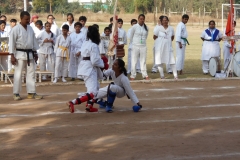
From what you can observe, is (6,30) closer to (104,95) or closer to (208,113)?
(104,95)

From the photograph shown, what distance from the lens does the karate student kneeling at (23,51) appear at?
1117 cm

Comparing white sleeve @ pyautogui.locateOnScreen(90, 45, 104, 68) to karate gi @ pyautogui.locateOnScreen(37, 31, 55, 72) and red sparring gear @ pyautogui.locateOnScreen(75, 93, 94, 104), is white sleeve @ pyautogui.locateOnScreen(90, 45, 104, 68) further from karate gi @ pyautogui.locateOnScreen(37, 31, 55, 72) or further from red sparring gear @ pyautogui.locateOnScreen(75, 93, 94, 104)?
karate gi @ pyautogui.locateOnScreen(37, 31, 55, 72)

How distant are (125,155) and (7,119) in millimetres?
3201

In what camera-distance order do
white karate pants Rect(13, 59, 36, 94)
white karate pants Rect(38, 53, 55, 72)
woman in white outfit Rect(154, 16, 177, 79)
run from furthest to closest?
1. woman in white outfit Rect(154, 16, 177, 79)
2. white karate pants Rect(38, 53, 55, 72)
3. white karate pants Rect(13, 59, 36, 94)

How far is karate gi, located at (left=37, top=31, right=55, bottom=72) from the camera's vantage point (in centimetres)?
1524

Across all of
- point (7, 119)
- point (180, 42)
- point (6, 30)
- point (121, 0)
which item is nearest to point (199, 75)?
point (180, 42)

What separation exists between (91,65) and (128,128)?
1.90 metres

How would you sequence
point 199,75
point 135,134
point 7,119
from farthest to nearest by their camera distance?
point 199,75 < point 7,119 < point 135,134

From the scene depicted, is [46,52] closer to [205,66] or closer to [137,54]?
[137,54]

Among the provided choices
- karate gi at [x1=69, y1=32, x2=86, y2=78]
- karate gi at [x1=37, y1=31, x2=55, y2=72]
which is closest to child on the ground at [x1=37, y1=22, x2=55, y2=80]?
karate gi at [x1=37, y1=31, x2=55, y2=72]

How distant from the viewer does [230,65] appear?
51.4ft

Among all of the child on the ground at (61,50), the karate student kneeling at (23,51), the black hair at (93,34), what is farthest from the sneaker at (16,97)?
the child on the ground at (61,50)

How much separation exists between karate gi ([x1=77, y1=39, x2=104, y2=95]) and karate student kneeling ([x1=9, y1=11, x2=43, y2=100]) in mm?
1679

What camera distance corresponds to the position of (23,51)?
11289mm
